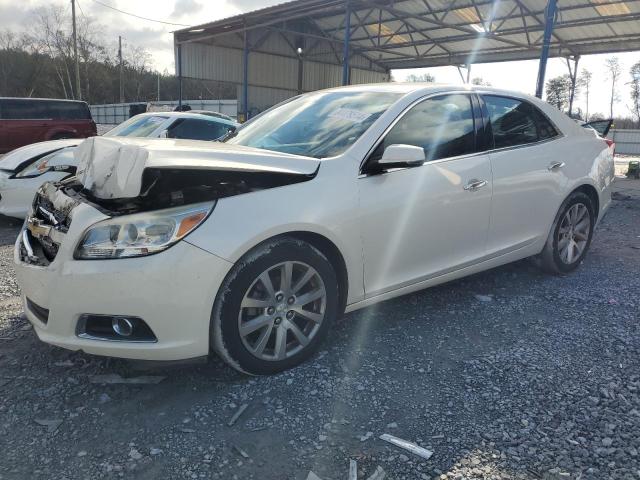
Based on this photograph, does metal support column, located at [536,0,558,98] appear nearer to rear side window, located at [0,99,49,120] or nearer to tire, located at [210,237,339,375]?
tire, located at [210,237,339,375]

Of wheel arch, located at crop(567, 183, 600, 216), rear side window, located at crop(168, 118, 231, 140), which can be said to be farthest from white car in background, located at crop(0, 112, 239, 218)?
wheel arch, located at crop(567, 183, 600, 216)

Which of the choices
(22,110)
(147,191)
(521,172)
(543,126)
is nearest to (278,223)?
(147,191)

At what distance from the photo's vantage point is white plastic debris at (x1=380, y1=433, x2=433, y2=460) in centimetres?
220

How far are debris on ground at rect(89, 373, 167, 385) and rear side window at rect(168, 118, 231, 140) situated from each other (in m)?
5.40

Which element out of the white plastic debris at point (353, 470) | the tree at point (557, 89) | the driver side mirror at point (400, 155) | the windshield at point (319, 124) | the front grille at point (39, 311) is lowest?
the white plastic debris at point (353, 470)

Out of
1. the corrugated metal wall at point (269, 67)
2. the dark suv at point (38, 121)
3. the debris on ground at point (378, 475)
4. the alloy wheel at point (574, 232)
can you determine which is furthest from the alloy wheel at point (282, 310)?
the corrugated metal wall at point (269, 67)

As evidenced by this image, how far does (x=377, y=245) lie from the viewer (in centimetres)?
304

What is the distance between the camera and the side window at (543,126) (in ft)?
13.9

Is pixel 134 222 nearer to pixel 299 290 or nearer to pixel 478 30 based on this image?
pixel 299 290

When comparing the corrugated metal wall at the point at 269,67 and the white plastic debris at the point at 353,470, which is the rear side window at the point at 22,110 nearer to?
the corrugated metal wall at the point at 269,67

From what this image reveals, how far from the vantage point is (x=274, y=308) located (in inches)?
107

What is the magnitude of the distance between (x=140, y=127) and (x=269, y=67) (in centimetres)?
1980

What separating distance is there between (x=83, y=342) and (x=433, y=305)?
2.46 metres

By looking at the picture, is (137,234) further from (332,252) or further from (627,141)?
(627,141)
